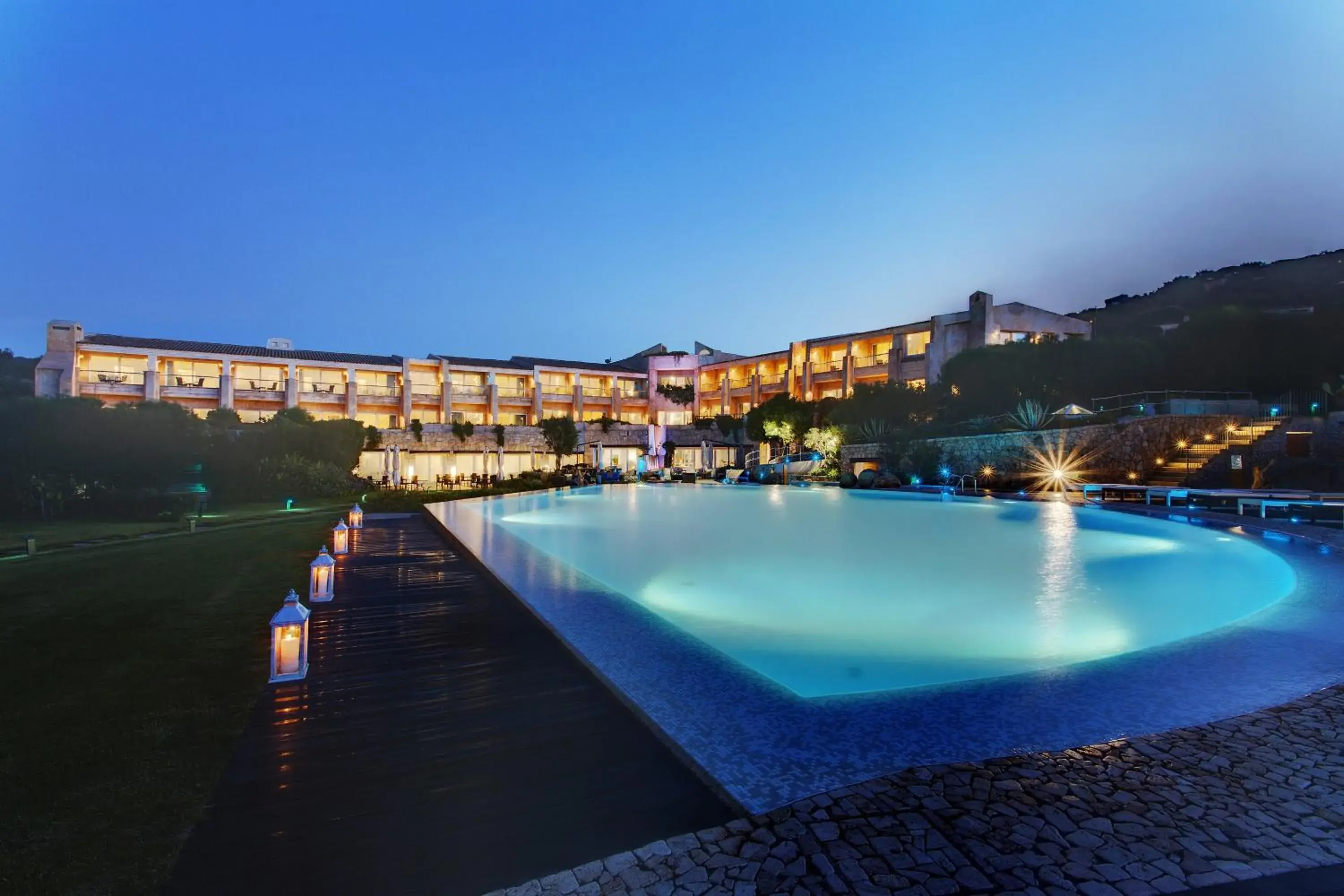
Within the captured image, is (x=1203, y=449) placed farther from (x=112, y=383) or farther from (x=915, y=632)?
(x=112, y=383)

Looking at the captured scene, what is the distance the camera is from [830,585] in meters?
6.74

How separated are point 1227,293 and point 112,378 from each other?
255 ft

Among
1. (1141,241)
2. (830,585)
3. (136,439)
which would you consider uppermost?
(1141,241)

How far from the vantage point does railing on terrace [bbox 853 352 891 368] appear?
38656mm

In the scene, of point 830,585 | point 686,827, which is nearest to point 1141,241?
point 830,585

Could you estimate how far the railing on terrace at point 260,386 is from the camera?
116 feet

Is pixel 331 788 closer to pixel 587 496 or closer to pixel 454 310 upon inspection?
pixel 587 496

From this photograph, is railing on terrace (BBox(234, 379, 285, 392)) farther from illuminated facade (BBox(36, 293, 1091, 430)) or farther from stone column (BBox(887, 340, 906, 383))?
stone column (BBox(887, 340, 906, 383))

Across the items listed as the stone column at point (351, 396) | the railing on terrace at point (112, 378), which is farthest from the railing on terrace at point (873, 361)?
the railing on terrace at point (112, 378)

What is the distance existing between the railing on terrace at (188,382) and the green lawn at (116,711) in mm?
33608

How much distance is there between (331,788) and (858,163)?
143ft

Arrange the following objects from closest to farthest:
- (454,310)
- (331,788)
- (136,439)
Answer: (331,788)
(136,439)
(454,310)

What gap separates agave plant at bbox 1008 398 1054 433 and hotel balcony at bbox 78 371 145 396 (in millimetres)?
39645

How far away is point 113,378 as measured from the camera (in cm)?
3309
